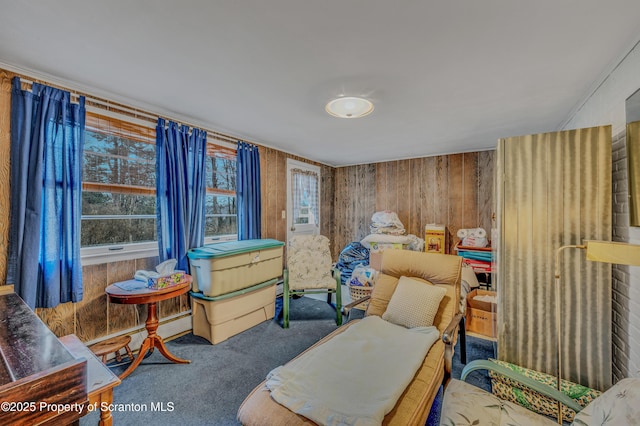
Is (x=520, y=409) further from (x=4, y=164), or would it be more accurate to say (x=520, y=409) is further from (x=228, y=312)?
(x=4, y=164)

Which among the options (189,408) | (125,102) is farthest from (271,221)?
(189,408)

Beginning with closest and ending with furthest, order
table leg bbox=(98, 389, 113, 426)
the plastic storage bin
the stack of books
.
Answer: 1. table leg bbox=(98, 389, 113, 426)
2. the plastic storage bin
3. the stack of books

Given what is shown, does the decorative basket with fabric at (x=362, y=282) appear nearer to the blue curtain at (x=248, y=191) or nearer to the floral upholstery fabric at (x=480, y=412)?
the blue curtain at (x=248, y=191)

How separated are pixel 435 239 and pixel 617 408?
3784mm

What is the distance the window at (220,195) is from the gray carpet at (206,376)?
129 cm

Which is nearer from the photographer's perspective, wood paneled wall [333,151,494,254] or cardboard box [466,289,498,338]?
cardboard box [466,289,498,338]

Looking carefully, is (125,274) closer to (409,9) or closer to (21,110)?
(21,110)

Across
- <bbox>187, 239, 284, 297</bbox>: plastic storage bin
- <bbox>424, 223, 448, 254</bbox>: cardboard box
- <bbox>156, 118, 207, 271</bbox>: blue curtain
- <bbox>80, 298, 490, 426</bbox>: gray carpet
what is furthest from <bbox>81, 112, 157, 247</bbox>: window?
<bbox>424, 223, 448, 254</bbox>: cardboard box

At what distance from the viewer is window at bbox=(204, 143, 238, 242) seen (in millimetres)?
3369

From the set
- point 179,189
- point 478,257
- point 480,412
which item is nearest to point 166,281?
point 179,189

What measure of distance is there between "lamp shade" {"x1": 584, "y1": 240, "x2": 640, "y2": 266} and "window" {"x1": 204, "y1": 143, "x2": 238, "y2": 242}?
341cm

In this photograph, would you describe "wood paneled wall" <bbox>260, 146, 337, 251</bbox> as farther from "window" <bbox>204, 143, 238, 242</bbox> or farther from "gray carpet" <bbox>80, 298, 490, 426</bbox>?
"gray carpet" <bbox>80, 298, 490, 426</bbox>

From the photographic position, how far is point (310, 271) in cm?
354

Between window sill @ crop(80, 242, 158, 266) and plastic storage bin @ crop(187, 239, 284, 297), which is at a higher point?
window sill @ crop(80, 242, 158, 266)
